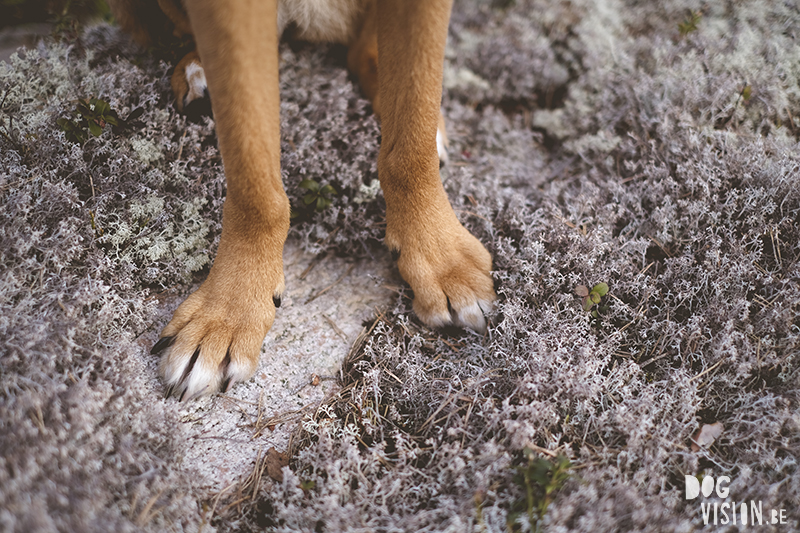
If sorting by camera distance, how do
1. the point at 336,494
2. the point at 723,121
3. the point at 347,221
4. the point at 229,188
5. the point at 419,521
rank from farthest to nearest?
the point at 723,121
the point at 347,221
the point at 229,188
the point at 336,494
the point at 419,521

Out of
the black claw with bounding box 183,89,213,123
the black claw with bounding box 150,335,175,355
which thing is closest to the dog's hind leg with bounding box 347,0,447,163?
the black claw with bounding box 183,89,213,123

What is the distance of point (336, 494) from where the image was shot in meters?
1.64

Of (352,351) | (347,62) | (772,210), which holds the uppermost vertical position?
(347,62)

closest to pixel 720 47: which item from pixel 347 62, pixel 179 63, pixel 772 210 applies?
pixel 772 210

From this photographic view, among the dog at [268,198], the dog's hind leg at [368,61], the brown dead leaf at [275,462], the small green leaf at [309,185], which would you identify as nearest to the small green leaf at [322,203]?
the small green leaf at [309,185]

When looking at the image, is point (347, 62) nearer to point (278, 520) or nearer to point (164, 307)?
point (164, 307)

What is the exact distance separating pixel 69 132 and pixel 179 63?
2.42ft

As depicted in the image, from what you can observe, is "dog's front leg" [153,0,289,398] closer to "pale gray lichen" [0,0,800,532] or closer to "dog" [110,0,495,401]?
"dog" [110,0,495,401]

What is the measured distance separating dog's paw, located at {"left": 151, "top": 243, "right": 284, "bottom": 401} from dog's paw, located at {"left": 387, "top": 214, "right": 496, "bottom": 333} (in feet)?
2.10

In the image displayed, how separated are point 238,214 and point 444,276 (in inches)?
39.0

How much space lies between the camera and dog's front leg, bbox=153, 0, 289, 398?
5.20ft

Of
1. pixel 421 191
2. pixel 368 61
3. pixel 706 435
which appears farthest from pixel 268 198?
pixel 706 435

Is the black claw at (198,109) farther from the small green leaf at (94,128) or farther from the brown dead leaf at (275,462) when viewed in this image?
the brown dead leaf at (275,462)

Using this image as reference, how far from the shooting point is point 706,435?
1.80 meters
